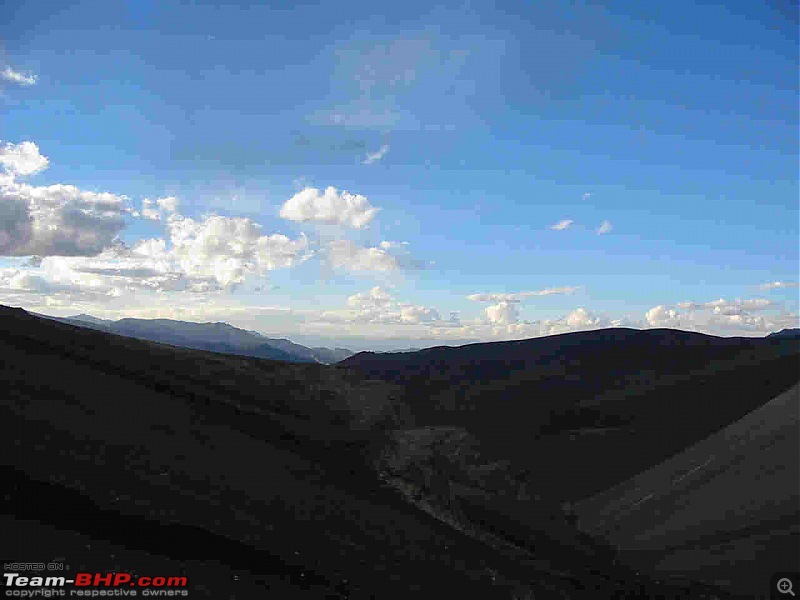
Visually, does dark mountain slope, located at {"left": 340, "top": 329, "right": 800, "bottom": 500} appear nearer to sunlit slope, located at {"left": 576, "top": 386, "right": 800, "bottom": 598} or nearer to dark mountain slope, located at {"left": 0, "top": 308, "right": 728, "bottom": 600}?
sunlit slope, located at {"left": 576, "top": 386, "right": 800, "bottom": 598}

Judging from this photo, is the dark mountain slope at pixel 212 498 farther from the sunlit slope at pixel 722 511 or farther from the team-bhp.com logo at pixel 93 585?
the sunlit slope at pixel 722 511

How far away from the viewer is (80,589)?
10.7m

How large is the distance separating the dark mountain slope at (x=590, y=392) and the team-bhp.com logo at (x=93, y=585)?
4419 cm

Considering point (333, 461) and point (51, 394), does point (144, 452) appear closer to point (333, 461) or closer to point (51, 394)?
point (51, 394)

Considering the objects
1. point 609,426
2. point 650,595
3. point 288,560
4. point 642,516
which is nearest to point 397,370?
point 609,426

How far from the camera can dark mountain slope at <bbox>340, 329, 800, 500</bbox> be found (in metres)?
60.5

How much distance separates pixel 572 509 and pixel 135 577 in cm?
4538

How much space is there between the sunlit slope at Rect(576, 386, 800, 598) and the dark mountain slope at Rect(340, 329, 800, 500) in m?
10.3

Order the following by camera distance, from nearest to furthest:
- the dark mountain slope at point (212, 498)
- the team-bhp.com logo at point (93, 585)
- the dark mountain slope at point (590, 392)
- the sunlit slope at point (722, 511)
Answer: the team-bhp.com logo at point (93, 585)
the dark mountain slope at point (212, 498)
the sunlit slope at point (722, 511)
the dark mountain slope at point (590, 392)

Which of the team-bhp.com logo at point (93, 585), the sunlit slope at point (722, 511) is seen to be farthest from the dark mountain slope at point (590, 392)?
the team-bhp.com logo at point (93, 585)

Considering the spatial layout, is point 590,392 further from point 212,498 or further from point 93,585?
point 93,585

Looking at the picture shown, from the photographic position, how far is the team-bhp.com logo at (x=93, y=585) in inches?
406

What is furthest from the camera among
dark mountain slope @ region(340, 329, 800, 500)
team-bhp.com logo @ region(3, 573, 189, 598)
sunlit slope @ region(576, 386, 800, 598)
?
dark mountain slope @ region(340, 329, 800, 500)

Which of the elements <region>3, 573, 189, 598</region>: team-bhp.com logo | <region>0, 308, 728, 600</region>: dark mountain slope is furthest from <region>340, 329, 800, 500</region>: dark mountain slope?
<region>3, 573, 189, 598</region>: team-bhp.com logo
